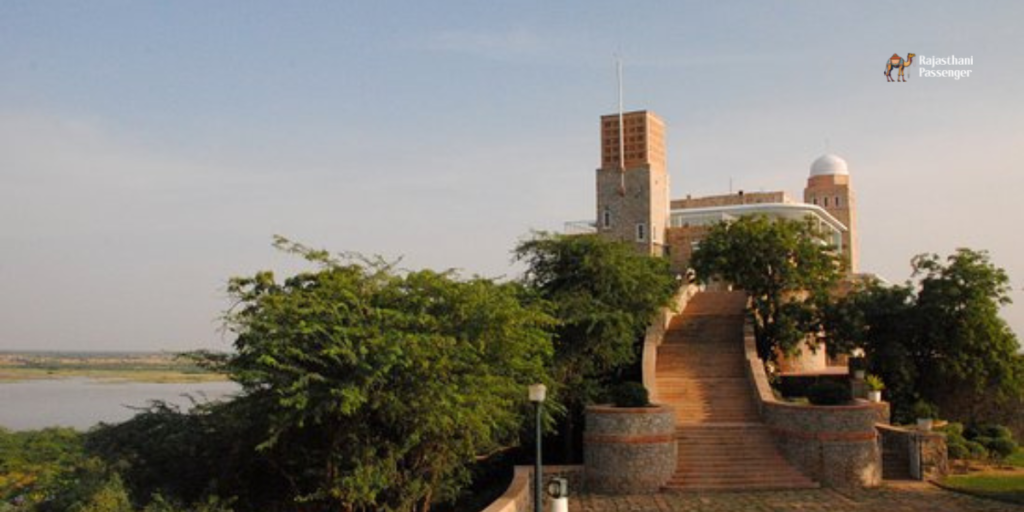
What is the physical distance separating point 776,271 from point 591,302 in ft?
23.7

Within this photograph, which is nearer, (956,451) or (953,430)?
(956,451)

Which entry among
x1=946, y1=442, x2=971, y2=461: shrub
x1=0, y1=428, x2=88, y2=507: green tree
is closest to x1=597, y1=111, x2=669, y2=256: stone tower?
x1=946, y1=442, x2=971, y2=461: shrub

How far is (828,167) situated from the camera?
70.3m

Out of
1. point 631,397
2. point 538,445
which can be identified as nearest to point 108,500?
point 538,445

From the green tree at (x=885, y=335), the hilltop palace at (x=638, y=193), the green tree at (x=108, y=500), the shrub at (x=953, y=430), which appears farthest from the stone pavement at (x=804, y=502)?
the hilltop palace at (x=638, y=193)

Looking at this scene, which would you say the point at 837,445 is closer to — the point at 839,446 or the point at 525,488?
the point at 839,446

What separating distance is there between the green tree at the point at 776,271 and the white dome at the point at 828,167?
42.7 meters

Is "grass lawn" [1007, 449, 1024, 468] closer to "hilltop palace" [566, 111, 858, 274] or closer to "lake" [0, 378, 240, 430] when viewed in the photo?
"hilltop palace" [566, 111, 858, 274]

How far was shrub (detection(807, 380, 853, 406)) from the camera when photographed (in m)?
22.0

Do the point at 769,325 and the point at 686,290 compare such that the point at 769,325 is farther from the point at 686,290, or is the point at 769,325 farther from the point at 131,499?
the point at 131,499

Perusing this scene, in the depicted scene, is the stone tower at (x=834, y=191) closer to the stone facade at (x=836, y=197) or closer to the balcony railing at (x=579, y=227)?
the stone facade at (x=836, y=197)

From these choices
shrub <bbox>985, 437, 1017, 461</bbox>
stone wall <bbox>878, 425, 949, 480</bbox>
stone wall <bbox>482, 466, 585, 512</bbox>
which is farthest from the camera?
shrub <bbox>985, 437, 1017, 461</bbox>

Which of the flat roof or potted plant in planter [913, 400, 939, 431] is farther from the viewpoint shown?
the flat roof

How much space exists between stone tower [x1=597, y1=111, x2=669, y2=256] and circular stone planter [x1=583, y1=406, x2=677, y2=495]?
65.9ft
